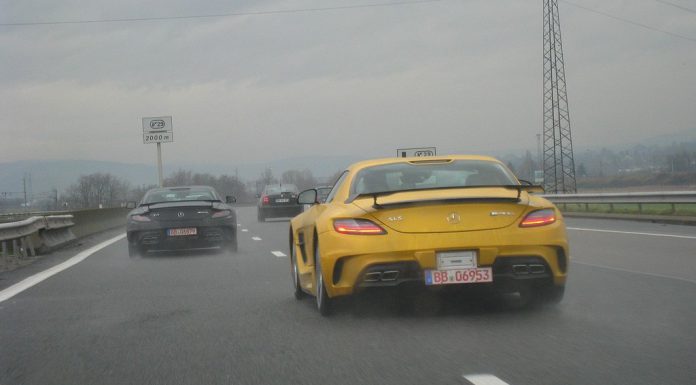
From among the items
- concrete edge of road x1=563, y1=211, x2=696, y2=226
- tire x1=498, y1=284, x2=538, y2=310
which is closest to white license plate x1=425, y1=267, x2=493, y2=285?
tire x1=498, y1=284, x2=538, y2=310

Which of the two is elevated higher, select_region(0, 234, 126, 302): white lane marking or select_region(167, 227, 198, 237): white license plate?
select_region(167, 227, 198, 237): white license plate

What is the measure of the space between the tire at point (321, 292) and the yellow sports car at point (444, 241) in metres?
0.01

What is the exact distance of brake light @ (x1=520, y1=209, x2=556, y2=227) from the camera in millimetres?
7004

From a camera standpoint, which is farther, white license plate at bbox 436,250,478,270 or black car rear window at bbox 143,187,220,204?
black car rear window at bbox 143,187,220,204

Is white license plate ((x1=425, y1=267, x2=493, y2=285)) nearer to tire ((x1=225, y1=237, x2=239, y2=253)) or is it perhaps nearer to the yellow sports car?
the yellow sports car

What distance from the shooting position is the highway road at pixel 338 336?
17.2ft

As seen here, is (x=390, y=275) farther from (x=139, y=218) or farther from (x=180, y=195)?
(x=180, y=195)

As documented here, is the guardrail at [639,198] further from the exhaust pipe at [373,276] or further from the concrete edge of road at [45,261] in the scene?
the exhaust pipe at [373,276]

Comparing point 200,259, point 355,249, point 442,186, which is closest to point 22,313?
point 355,249

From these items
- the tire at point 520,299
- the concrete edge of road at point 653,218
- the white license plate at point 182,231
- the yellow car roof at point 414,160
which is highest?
the yellow car roof at point 414,160

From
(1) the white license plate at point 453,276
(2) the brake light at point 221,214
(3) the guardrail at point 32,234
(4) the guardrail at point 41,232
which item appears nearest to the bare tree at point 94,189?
(4) the guardrail at point 41,232

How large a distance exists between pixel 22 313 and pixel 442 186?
13.5ft

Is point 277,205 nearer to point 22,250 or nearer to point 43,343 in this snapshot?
point 22,250

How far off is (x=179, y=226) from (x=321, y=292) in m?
9.19
